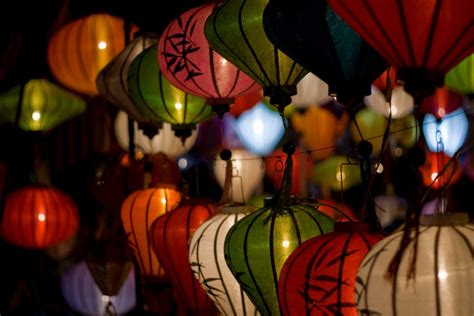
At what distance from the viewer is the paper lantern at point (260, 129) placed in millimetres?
6894

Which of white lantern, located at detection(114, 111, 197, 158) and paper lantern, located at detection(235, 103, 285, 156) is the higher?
paper lantern, located at detection(235, 103, 285, 156)

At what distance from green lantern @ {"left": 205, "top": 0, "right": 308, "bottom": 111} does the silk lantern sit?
0.30 metres

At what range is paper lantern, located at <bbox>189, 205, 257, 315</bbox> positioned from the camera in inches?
114

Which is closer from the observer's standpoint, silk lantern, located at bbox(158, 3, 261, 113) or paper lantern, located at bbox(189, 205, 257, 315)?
paper lantern, located at bbox(189, 205, 257, 315)

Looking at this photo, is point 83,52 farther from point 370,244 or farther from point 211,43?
point 370,244

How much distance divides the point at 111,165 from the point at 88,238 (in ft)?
8.69

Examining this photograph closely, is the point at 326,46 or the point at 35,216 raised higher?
the point at 326,46

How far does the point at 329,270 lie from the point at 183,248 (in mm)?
1159

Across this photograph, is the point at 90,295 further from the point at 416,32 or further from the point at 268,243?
the point at 416,32

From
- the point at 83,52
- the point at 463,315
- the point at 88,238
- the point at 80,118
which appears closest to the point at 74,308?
the point at 88,238

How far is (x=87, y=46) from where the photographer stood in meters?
5.32

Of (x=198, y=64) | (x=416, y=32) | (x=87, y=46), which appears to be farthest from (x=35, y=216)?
(x=416, y=32)

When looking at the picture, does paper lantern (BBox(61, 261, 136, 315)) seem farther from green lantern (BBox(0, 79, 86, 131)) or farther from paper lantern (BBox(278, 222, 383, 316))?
paper lantern (BBox(278, 222, 383, 316))

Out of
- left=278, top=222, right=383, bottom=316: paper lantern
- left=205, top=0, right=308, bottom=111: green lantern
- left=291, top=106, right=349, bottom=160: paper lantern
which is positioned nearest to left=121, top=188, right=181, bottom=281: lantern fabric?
left=205, top=0, right=308, bottom=111: green lantern
